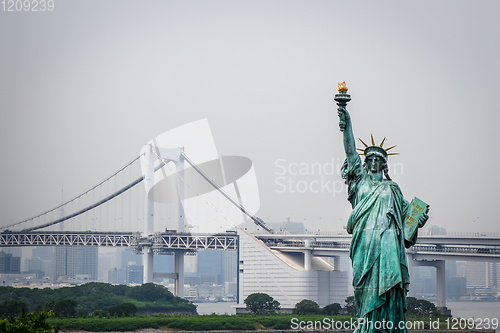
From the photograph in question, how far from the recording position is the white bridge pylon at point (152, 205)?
5425cm

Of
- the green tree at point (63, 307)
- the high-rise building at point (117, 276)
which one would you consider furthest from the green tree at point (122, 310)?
the high-rise building at point (117, 276)

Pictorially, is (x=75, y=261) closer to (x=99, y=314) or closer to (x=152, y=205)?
(x=152, y=205)

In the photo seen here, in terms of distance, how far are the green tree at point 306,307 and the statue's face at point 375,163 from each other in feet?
102

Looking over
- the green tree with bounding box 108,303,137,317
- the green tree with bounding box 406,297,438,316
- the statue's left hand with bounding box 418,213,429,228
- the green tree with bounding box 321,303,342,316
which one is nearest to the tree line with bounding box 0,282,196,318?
the green tree with bounding box 108,303,137,317

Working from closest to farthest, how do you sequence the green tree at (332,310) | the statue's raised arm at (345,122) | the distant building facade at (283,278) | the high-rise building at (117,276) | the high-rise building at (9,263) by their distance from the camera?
the statue's raised arm at (345,122), the green tree at (332,310), the distant building facade at (283,278), the high-rise building at (9,263), the high-rise building at (117,276)

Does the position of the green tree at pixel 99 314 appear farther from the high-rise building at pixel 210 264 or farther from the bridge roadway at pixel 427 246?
the high-rise building at pixel 210 264

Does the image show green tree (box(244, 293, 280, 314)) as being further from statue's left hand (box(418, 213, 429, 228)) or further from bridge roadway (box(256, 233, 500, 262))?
statue's left hand (box(418, 213, 429, 228))

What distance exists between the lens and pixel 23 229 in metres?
55.5

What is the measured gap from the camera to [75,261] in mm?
103625

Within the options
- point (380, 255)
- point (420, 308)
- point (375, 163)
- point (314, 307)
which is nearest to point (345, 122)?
point (375, 163)

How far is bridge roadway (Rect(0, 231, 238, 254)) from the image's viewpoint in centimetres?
5234

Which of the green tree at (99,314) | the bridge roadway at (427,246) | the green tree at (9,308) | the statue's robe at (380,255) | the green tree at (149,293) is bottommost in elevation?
the green tree at (99,314)

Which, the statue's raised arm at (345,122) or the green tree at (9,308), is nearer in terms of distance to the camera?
the statue's raised arm at (345,122)

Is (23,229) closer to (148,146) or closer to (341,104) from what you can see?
(148,146)
